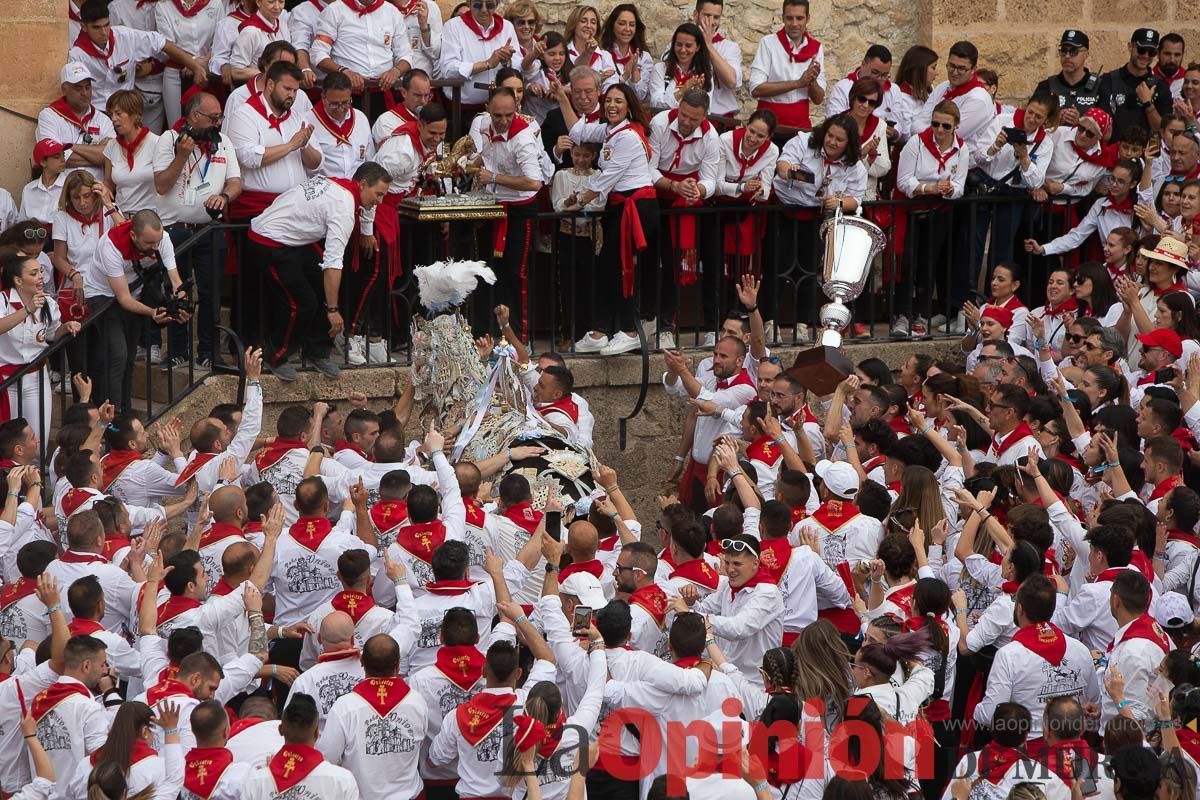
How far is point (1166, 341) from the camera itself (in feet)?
39.4

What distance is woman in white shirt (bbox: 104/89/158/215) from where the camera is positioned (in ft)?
38.5

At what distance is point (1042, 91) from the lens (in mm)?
14023

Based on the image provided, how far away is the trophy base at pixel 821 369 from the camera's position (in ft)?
27.4

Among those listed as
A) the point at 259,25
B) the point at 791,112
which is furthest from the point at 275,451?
the point at 791,112

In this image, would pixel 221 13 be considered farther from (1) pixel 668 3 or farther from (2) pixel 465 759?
(2) pixel 465 759

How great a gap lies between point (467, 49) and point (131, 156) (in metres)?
2.60

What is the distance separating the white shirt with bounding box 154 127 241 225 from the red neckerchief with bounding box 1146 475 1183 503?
5818 millimetres

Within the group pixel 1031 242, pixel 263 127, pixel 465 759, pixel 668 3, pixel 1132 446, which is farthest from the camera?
pixel 668 3

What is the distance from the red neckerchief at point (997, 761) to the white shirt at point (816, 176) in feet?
20.0

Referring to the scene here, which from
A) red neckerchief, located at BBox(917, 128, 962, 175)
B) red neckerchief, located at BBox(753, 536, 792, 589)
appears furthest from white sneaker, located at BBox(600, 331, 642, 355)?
red neckerchief, located at BBox(753, 536, 792, 589)

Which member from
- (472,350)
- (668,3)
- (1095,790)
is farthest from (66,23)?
(1095,790)

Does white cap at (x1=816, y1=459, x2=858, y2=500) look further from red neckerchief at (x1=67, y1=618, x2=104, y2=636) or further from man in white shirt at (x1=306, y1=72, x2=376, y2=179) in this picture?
red neckerchief at (x1=67, y1=618, x2=104, y2=636)

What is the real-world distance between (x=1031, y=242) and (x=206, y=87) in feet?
19.7

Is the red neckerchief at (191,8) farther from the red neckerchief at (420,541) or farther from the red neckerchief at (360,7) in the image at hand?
the red neckerchief at (420,541)
